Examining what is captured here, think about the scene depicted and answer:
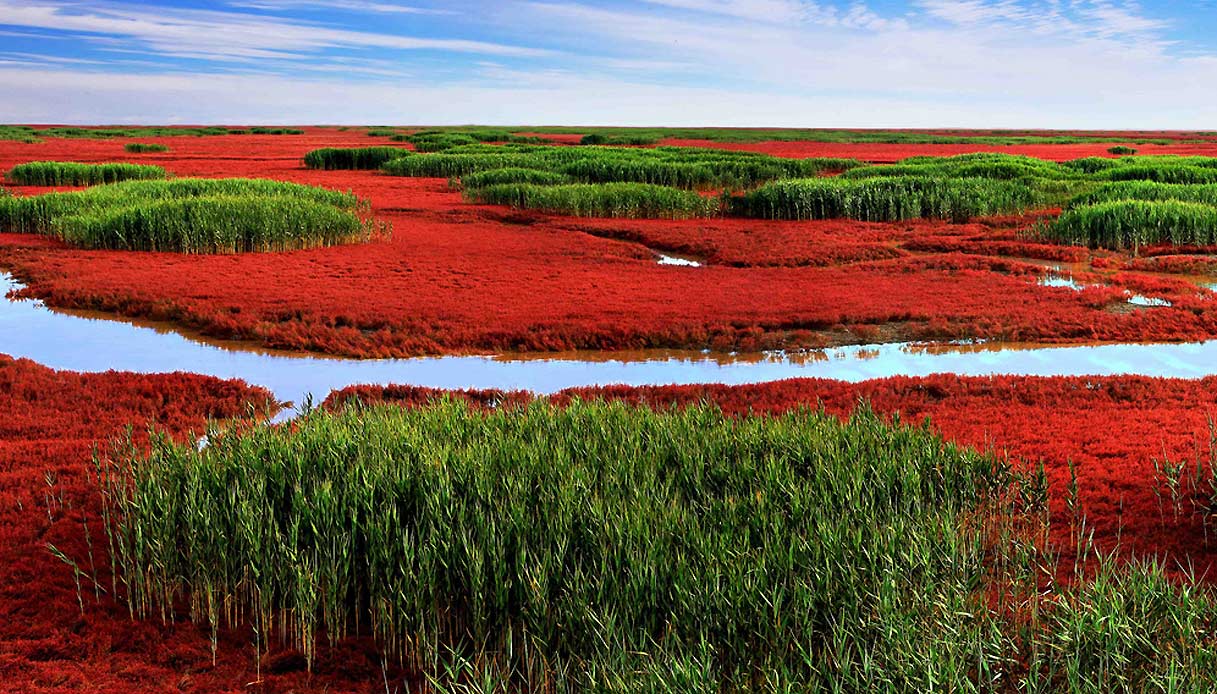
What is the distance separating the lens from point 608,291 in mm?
17859

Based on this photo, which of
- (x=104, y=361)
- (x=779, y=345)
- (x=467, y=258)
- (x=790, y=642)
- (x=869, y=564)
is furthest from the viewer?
(x=467, y=258)

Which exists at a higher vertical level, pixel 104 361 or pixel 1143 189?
pixel 1143 189

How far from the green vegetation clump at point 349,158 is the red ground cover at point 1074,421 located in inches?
1846

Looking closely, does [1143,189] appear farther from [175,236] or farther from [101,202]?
[101,202]

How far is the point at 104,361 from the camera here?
1329 centimetres

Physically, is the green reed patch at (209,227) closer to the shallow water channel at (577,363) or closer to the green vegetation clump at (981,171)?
the shallow water channel at (577,363)

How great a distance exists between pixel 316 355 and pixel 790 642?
34.2 feet

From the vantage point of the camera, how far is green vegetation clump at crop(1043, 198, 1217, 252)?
2367 cm

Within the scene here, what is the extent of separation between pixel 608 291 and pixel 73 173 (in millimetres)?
→ 29869

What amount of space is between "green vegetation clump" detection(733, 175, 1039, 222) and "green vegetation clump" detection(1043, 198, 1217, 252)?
18.4 ft

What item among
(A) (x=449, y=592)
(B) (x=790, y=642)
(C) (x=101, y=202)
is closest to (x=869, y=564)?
(B) (x=790, y=642)

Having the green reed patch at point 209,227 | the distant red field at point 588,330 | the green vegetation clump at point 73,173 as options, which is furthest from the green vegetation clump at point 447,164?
the green reed patch at point 209,227

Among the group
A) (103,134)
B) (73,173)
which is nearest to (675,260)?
(73,173)

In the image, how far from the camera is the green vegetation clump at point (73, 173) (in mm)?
37969
